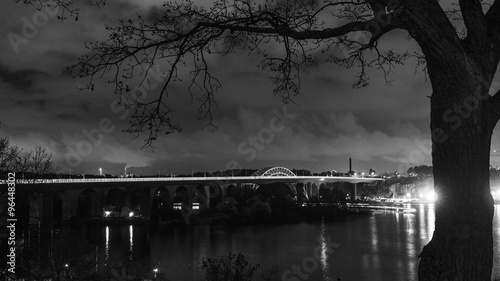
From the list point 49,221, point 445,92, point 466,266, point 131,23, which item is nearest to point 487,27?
point 445,92

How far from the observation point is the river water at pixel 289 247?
23266 mm

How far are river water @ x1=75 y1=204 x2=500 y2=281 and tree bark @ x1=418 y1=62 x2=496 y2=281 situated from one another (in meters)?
20.2

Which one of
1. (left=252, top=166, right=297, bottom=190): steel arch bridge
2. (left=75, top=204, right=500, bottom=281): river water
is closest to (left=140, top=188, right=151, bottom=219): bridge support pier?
(left=75, top=204, right=500, bottom=281): river water

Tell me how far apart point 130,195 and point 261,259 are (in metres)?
33.1

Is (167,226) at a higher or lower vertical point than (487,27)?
lower

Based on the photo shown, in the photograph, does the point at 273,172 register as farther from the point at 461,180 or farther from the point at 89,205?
the point at 461,180

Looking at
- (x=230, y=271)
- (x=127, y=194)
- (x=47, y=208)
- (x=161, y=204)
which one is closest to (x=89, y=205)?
(x=127, y=194)

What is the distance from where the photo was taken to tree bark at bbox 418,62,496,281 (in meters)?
2.32

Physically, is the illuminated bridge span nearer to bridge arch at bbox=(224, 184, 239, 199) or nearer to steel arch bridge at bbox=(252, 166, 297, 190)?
bridge arch at bbox=(224, 184, 239, 199)

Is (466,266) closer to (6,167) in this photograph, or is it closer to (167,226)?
(6,167)

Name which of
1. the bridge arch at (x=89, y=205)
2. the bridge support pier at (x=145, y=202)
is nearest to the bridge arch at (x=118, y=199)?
the bridge arch at (x=89, y=205)

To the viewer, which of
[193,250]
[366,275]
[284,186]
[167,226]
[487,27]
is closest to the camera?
[487,27]

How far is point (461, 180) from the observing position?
2334mm

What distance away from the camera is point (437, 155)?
244cm
